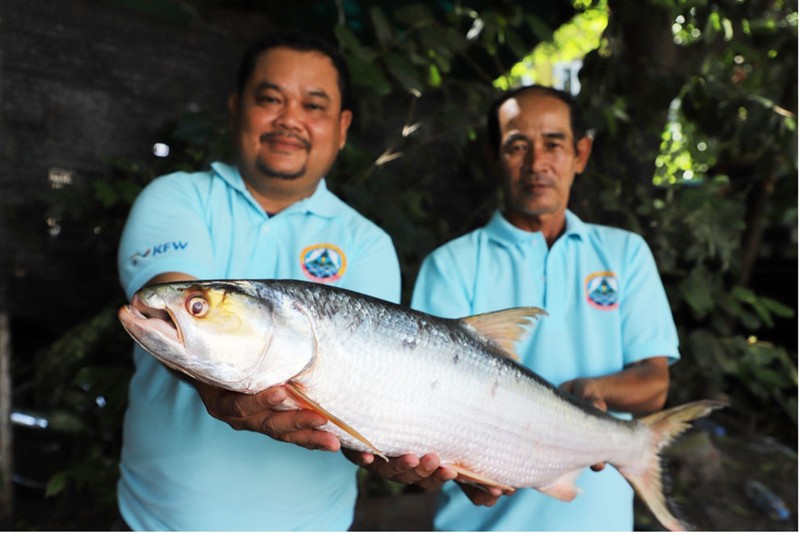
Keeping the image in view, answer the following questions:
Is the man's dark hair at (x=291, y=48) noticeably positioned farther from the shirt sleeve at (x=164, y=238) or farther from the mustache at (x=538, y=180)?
the mustache at (x=538, y=180)

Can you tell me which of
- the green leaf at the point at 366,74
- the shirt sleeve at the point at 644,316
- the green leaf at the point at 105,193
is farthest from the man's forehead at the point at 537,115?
the green leaf at the point at 105,193

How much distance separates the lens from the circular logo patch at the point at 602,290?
2.38 m

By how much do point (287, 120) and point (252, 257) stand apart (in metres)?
0.45

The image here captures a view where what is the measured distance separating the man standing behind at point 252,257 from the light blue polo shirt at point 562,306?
0.28 m

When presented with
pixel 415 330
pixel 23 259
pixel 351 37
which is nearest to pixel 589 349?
pixel 415 330

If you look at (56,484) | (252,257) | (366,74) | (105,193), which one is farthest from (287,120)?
(56,484)

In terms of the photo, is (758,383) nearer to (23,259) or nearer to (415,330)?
(415,330)

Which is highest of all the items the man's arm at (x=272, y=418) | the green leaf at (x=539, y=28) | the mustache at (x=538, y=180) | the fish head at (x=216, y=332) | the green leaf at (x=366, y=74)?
the green leaf at (x=539, y=28)

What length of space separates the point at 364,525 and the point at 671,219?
250 cm

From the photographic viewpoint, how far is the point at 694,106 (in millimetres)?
4152

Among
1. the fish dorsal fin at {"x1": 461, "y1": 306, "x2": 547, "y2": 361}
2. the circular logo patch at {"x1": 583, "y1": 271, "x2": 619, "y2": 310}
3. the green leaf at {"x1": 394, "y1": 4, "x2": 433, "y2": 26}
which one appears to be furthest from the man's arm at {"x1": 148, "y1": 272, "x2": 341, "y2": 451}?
the green leaf at {"x1": 394, "y1": 4, "x2": 433, "y2": 26}

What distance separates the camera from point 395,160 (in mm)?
4043

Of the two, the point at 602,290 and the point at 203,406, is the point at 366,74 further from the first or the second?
the point at 203,406

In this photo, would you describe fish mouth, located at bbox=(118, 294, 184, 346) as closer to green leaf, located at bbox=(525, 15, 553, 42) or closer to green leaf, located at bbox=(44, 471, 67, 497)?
green leaf, located at bbox=(44, 471, 67, 497)
